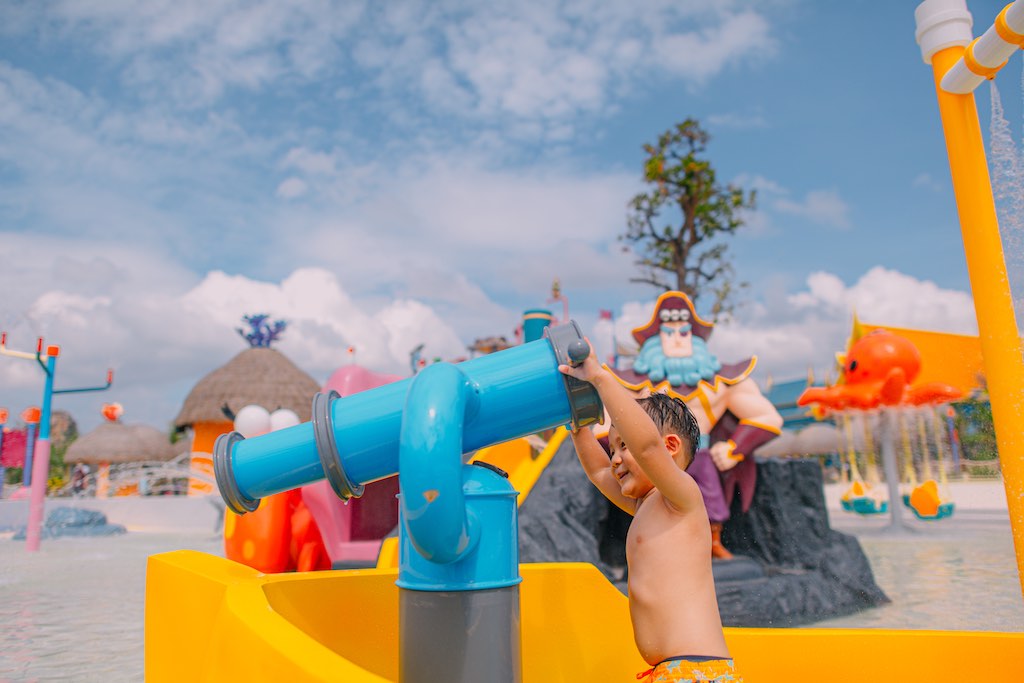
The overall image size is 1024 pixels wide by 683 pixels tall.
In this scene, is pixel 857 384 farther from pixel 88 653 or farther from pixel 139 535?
pixel 139 535

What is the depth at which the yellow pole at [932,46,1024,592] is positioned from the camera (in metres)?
2.16

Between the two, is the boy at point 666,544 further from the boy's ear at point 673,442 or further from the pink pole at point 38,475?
the pink pole at point 38,475

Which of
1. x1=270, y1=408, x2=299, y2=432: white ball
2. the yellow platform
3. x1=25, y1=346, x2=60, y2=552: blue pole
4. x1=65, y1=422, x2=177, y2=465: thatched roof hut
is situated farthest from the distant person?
the yellow platform

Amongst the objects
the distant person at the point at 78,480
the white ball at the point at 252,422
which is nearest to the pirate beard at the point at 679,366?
the white ball at the point at 252,422

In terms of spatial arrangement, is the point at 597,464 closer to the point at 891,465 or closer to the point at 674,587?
the point at 674,587

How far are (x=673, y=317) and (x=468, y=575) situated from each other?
5.37 m

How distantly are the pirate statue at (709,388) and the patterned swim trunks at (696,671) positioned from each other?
179 inches

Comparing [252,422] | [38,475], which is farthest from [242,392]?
[252,422]

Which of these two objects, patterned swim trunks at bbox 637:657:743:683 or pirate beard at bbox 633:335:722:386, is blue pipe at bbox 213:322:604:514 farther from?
pirate beard at bbox 633:335:722:386

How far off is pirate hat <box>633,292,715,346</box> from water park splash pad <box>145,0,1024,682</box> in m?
4.19

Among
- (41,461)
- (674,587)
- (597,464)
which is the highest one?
(41,461)

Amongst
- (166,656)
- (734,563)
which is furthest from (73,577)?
(166,656)

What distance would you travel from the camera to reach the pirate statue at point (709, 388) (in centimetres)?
621

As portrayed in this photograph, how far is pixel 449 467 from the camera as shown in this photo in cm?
126
